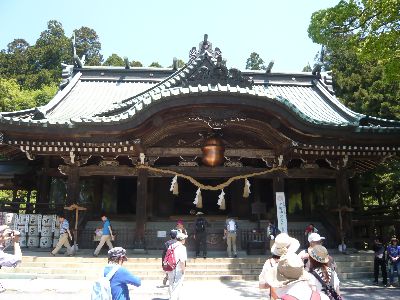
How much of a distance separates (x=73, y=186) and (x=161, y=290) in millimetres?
5864

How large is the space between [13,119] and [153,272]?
6.70 metres

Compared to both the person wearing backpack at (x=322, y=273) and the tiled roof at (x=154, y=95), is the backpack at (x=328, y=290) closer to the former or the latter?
the person wearing backpack at (x=322, y=273)

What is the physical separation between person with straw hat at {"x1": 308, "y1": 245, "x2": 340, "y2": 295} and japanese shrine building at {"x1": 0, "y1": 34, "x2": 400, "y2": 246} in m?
8.39

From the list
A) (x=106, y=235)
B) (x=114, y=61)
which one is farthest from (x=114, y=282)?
(x=114, y=61)

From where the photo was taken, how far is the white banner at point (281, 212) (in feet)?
40.1

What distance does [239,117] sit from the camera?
1231 centimetres

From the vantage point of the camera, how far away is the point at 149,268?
34.5 feet

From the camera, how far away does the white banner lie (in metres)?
12.2

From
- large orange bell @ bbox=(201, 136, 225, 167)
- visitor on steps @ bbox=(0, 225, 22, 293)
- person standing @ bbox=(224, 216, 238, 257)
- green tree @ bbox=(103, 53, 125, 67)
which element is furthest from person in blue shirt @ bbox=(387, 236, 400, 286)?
green tree @ bbox=(103, 53, 125, 67)

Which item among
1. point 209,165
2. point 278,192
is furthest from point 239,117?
point 278,192

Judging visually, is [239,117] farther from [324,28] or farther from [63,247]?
[63,247]

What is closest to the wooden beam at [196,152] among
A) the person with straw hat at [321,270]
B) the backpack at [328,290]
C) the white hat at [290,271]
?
the person with straw hat at [321,270]

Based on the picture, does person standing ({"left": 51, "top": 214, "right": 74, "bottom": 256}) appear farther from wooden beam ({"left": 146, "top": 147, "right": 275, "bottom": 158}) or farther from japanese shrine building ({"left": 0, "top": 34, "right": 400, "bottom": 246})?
wooden beam ({"left": 146, "top": 147, "right": 275, "bottom": 158})

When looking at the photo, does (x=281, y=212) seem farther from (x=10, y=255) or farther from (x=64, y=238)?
(x=10, y=255)
